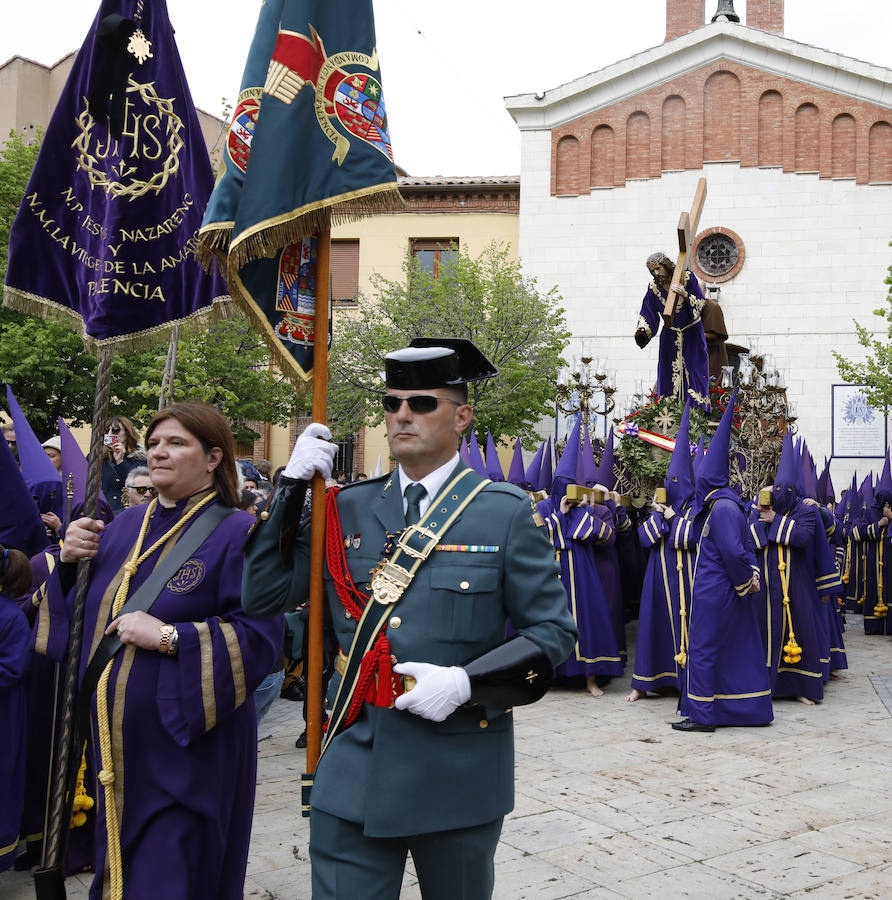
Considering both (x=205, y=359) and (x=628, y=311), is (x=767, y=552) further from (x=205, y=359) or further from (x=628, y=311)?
(x=628, y=311)

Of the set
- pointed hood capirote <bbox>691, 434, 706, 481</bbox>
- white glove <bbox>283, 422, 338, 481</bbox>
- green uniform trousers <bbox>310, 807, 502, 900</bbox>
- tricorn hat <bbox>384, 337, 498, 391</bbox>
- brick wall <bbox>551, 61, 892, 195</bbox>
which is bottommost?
green uniform trousers <bbox>310, 807, 502, 900</bbox>

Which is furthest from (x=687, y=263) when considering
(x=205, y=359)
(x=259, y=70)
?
(x=205, y=359)

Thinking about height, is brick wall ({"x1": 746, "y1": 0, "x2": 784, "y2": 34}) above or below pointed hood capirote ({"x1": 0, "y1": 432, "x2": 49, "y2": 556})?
above

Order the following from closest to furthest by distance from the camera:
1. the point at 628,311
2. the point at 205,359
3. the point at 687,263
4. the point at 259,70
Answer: the point at 259,70 < the point at 687,263 < the point at 205,359 < the point at 628,311

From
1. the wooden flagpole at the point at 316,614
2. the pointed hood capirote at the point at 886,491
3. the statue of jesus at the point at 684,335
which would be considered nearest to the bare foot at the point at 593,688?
the statue of jesus at the point at 684,335

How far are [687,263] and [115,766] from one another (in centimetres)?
915

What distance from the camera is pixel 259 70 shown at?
11.0ft

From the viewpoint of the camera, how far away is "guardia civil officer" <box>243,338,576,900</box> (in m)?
2.56

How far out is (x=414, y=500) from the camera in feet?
9.36

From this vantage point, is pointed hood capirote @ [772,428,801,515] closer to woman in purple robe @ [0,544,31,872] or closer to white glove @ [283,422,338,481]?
woman in purple robe @ [0,544,31,872]

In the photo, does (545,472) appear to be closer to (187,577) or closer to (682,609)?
(682,609)

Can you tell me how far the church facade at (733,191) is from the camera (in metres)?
24.7

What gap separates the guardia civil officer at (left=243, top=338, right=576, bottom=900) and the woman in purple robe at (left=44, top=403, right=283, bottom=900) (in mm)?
499

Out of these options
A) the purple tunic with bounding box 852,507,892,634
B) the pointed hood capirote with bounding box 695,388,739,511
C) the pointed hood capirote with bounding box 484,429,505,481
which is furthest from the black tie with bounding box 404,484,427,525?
the purple tunic with bounding box 852,507,892,634
